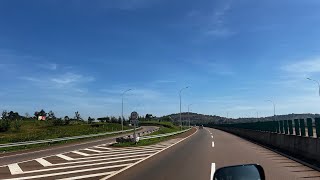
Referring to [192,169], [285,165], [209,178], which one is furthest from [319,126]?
[209,178]

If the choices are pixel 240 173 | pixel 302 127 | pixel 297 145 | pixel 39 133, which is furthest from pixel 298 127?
pixel 39 133

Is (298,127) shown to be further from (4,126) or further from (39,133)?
(4,126)

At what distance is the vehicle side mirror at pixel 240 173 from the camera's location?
505 cm

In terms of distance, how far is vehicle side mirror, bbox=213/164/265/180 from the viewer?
16.6 feet

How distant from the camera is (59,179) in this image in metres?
15.0

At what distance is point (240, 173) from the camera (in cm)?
511

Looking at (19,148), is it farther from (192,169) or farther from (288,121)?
(192,169)

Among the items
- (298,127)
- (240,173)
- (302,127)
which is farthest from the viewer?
(298,127)

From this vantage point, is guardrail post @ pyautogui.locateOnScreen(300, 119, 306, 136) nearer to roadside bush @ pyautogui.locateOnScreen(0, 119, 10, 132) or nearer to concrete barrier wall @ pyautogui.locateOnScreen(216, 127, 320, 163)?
concrete barrier wall @ pyautogui.locateOnScreen(216, 127, 320, 163)

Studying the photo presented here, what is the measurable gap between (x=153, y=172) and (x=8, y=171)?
20.7 feet

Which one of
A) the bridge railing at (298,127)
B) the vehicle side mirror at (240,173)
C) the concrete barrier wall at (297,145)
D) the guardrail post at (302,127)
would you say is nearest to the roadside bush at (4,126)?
the bridge railing at (298,127)

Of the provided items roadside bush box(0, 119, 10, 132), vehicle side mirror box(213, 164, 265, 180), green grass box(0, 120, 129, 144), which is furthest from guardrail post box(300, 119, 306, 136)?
roadside bush box(0, 119, 10, 132)

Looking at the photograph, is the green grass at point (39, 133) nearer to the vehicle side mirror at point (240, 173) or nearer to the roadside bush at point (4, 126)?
the roadside bush at point (4, 126)

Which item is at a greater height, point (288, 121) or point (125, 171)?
point (288, 121)
